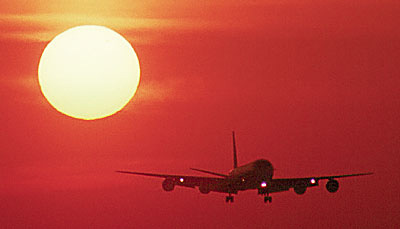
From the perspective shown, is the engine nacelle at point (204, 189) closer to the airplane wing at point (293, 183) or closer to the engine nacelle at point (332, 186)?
the airplane wing at point (293, 183)

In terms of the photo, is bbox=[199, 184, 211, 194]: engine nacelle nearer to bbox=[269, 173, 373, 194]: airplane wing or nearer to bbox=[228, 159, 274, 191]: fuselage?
bbox=[228, 159, 274, 191]: fuselage

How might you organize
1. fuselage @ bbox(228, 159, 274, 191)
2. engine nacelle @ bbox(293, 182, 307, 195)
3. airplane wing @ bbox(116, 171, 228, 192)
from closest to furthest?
fuselage @ bbox(228, 159, 274, 191)
engine nacelle @ bbox(293, 182, 307, 195)
airplane wing @ bbox(116, 171, 228, 192)

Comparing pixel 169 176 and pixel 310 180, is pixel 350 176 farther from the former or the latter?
pixel 169 176

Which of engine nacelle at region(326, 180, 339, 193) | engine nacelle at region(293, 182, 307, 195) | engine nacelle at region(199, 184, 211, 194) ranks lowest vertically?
engine nacelle at region(326, 180, 339, 193)

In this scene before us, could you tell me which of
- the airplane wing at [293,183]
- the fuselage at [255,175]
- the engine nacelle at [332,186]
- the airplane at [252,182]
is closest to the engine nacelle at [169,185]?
the airplane at [252,182]

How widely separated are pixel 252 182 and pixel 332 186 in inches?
637

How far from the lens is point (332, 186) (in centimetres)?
17925

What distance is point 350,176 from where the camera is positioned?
6865 inches

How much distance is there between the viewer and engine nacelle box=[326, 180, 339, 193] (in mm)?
178250

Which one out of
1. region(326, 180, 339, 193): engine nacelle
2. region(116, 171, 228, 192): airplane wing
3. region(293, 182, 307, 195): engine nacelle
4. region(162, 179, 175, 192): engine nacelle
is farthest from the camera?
region(162, 179, 175, 192): engine nacelle

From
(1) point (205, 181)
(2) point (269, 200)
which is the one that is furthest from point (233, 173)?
(2) point (269, 200)

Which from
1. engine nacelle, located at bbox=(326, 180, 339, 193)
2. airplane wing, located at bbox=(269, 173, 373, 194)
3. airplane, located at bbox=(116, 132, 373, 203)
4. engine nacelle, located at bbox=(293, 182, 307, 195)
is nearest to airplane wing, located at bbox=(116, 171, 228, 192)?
airplane, located at bbox=(116, 132, 373, 203)

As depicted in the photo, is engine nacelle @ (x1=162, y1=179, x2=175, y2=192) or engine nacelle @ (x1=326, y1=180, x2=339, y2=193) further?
engine nacelle @ (x1=162, y1=179, x2=175, y2=192)

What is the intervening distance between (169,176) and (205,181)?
7.92m
